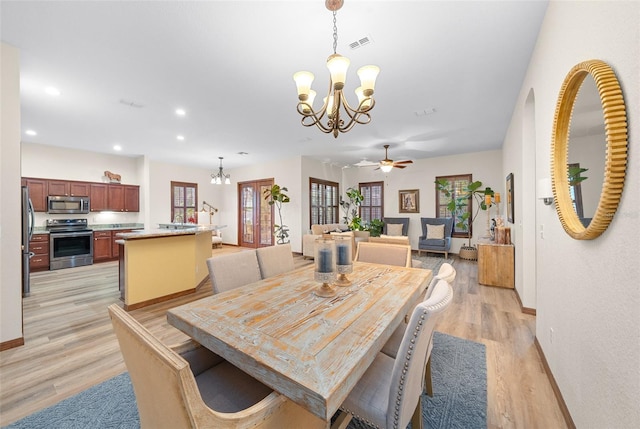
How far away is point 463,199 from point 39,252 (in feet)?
31.8

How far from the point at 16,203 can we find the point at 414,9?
3893 millimetres

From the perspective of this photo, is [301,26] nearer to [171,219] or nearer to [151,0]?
[151,0]

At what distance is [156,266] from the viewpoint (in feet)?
11.2

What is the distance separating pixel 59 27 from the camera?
211cm

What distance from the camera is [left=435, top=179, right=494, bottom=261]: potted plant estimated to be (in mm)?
6211

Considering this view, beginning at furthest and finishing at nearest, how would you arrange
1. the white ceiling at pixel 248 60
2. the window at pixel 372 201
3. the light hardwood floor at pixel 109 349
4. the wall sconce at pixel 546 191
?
the window at pixel 372 201 < the white ceiling at pixel 248 60 < the wall sconce at pixel 546 191 < the light hardwood floor at pixel 109 349

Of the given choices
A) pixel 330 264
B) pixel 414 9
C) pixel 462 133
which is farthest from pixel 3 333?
pixel 462 133

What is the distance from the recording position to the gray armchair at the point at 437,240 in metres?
6.53

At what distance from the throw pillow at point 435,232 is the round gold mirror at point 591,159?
5.31 m

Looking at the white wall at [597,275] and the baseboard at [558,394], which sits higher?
the white wall at [597,275]

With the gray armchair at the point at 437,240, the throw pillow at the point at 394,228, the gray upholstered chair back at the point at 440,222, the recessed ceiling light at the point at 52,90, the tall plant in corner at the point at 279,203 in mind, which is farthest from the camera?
the throw pillow at the point at 394,228

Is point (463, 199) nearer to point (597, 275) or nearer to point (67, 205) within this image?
point (597, 275)

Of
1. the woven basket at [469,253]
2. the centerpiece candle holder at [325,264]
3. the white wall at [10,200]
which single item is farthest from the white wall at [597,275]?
the woven basket at [469,253]

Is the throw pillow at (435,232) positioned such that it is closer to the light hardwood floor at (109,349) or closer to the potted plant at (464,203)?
the potted plant at (464,203)
